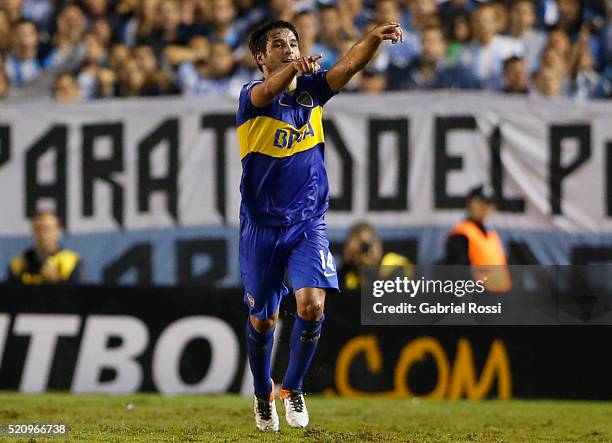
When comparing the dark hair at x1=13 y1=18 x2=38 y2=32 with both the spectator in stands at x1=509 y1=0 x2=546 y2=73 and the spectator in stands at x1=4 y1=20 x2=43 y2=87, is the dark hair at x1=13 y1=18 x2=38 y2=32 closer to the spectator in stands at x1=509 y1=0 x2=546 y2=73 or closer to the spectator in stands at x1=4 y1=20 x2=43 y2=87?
the spectator in stands at x1=4 y1=20 x2=43 y2=87

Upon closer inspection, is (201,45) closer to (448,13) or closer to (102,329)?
(448,13)

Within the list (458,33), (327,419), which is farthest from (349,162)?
(327,419)

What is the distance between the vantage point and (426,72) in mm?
13203

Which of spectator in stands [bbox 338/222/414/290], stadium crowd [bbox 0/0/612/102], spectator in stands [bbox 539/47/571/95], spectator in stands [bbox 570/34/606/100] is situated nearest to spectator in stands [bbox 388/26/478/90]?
stadium crowd [bbox 0/0/612/102]

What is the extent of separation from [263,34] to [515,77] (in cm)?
591

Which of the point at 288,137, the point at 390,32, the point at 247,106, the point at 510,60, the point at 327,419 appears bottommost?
the point at 327,419

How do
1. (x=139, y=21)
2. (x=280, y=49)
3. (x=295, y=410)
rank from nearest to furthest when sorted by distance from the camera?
(x=280, y=49), (x=295, y=410), (x=139, y=21)

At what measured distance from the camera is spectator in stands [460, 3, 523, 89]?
13.1 m

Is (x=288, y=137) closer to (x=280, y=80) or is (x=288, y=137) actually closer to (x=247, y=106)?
(x=247, y=106)

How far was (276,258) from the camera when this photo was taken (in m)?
7.55

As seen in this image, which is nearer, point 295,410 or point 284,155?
point 284,155

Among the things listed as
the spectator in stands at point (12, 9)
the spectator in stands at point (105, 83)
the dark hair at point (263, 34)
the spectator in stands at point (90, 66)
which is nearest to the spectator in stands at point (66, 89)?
the spectator in stands at point (90, 66)

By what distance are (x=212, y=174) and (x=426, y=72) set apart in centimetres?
275

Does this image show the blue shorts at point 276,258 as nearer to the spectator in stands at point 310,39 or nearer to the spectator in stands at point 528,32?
the spectator in stands at point 310,39
